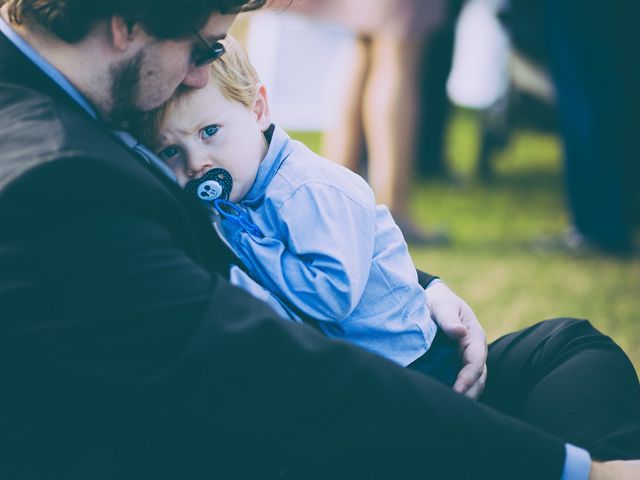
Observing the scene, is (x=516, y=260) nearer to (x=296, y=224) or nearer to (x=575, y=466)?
(x=296, y=224)

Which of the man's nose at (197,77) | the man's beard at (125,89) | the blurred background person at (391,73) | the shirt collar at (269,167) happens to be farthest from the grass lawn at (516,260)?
the man's beard at (125,89)

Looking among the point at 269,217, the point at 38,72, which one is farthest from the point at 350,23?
the point at 38,72

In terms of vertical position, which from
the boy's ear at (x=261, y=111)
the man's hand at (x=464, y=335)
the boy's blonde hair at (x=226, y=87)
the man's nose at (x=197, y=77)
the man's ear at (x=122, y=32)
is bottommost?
the man's hand at (x=464, y=335)

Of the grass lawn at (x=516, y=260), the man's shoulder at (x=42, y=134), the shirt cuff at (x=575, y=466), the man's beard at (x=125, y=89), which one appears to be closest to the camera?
the man's shoulder at (x=42, y=134)

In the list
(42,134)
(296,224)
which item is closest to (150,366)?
(42,134)

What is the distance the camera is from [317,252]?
5.57ft

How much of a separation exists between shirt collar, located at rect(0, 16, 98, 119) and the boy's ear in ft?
1.75

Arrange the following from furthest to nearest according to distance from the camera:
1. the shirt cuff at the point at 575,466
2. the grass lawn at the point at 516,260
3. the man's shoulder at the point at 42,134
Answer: the grass lawn at the point at 516,260 → the shirt cuff at the point at 575,466 → the man's shoulder at the point at 42,134

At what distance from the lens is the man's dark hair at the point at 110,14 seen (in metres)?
1.48

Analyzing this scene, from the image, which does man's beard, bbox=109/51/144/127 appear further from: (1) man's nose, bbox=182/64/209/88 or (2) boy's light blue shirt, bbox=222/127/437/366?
(2) boy's light blue shirt, bbox=222/127/437/366

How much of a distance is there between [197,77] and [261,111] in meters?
0.33

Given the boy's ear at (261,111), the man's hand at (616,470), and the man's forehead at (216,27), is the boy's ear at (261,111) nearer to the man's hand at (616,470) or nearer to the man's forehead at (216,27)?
the man's forehead at (216,27)

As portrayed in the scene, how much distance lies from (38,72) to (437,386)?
77 cm

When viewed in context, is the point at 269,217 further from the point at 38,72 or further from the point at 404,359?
the point at 38,72
